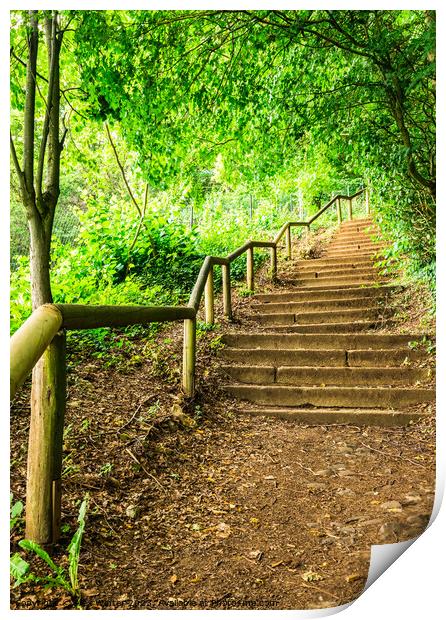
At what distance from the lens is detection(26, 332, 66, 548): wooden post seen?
159 centimetres

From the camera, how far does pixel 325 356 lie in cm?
404

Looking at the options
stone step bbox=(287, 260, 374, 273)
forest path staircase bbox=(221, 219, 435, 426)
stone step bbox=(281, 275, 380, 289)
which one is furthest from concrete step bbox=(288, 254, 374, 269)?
forest path staircase bbox=(221, 219, 435, 426)

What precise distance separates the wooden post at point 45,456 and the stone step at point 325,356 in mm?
2590

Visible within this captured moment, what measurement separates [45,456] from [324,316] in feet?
12.4

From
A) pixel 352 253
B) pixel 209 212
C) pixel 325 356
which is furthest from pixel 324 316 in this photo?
pixel 209 212

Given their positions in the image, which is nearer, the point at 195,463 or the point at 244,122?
the point at 195,463

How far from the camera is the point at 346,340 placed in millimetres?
4238

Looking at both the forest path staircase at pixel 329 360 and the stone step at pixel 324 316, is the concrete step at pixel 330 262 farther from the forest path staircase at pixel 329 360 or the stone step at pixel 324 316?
the stone step at pixel 324 316

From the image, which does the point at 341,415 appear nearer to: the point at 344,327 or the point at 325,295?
the point at 344,327

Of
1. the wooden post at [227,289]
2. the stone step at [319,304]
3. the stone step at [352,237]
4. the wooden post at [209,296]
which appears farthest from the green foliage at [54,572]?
the stone step at [352,237]

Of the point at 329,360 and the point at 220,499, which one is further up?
the point at 329,360
